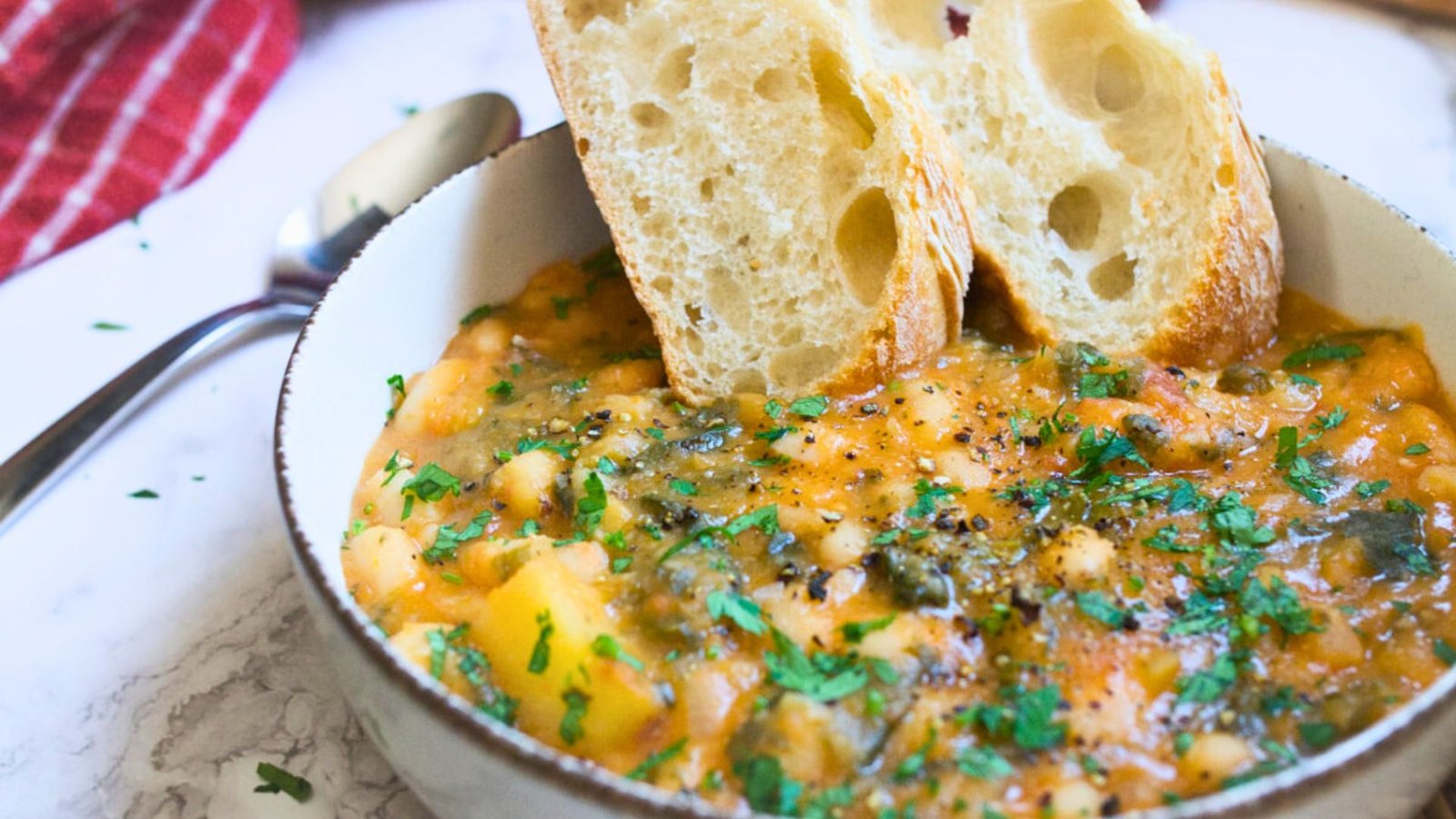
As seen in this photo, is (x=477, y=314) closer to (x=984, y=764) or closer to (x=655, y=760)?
(x=655, y=760)

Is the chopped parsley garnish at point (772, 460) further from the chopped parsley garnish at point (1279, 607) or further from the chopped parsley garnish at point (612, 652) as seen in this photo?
the chopped parsley garnish at point (1279, 607)

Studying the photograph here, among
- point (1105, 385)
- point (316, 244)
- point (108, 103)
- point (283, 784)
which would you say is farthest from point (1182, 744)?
point (108, 103)

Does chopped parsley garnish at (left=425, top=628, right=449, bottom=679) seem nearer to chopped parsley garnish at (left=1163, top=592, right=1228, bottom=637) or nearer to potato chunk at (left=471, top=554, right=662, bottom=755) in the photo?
potato chunk at (left=471, top=554, right=662, bottom=755)

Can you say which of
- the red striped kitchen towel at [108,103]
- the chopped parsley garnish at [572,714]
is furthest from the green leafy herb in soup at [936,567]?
the red striped kitchen towel at [108,103]

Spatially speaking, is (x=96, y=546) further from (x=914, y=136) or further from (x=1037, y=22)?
(x=1037, y=22)

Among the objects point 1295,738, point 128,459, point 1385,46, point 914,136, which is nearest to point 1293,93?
point 1385,46

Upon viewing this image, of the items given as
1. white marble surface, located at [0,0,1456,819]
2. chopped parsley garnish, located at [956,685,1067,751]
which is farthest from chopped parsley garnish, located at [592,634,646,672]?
white marble surface, located at [0,0,1456,819]
